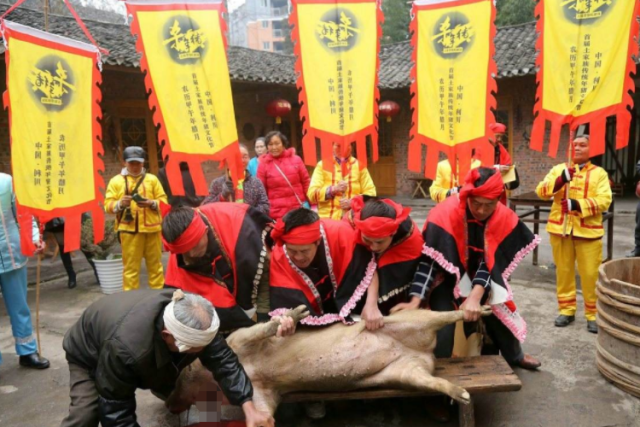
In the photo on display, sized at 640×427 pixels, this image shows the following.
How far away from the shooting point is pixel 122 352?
201cm

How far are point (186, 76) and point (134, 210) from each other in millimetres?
1991

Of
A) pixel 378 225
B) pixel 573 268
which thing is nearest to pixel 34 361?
pixel 378 225

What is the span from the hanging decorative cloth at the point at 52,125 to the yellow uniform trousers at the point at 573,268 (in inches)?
147

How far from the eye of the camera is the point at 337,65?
3.46 meters

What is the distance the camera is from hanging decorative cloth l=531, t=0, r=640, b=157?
327 centimetres

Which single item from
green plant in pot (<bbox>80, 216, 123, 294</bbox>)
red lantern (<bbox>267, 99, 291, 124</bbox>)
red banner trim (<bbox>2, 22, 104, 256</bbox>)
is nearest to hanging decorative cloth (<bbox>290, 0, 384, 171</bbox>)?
red banner trim (<bbox>2, 22, 104, 256</bbox>)

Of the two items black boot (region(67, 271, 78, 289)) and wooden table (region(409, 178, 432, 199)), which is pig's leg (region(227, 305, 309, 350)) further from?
wooden table (region(409, 178, 432, 199))

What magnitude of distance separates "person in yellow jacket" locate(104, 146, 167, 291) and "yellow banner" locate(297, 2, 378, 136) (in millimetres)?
2264

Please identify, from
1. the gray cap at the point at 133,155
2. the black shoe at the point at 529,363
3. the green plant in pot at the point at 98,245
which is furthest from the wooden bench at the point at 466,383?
the green plant in pot at the point at 98,245

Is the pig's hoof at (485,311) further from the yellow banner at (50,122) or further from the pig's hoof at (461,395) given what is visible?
the yellow banner at (50,122)

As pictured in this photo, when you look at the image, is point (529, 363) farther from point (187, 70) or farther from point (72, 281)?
point (72, 281)

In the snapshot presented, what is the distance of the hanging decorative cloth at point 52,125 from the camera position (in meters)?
3.37

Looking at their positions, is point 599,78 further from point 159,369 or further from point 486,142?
point 159,369

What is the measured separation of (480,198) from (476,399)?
128 cm
